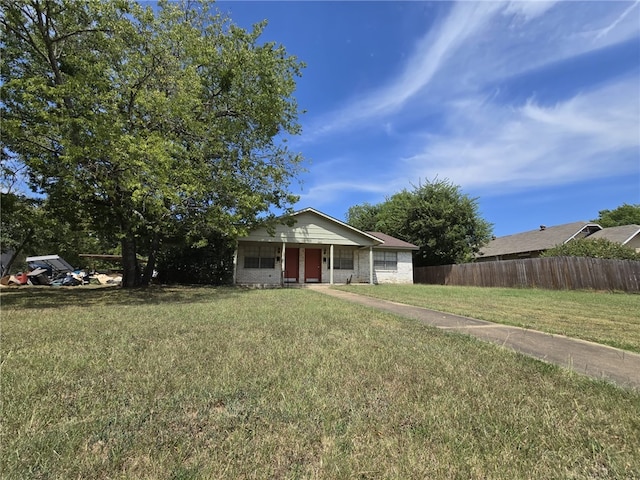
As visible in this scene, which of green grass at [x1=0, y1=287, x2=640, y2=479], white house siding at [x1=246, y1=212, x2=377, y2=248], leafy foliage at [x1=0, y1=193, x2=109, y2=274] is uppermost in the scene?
white house siding at [x1=246, y1=212, x2=377, y2=248]

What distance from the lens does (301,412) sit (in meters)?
2.48

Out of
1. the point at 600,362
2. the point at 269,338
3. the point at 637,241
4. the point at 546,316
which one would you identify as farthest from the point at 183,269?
the point at 637,241

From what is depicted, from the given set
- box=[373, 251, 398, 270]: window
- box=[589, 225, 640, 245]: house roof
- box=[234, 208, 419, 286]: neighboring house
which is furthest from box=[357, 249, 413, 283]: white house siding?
box=[589, 225, 640, 245]: house roof

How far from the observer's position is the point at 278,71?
626 inches

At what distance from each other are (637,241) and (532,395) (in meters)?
34.3

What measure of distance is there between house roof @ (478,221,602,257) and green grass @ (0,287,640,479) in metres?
29.4

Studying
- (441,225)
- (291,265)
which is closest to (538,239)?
(441,225)

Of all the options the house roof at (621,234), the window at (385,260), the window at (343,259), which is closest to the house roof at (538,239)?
the house roof at (621,234)

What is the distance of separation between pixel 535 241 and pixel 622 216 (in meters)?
32.2

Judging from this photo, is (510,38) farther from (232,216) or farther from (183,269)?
(183,269)

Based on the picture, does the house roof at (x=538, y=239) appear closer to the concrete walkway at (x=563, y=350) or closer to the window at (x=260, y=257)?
the window at (x=260, y=257)

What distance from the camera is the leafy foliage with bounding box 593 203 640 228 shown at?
159 feet

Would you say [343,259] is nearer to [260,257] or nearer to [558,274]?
[260,257]

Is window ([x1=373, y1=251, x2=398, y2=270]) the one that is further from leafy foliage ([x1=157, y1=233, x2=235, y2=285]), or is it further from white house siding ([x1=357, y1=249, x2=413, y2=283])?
leafy foliage ([x1=157, y1=233, x2=235, y2=285])
